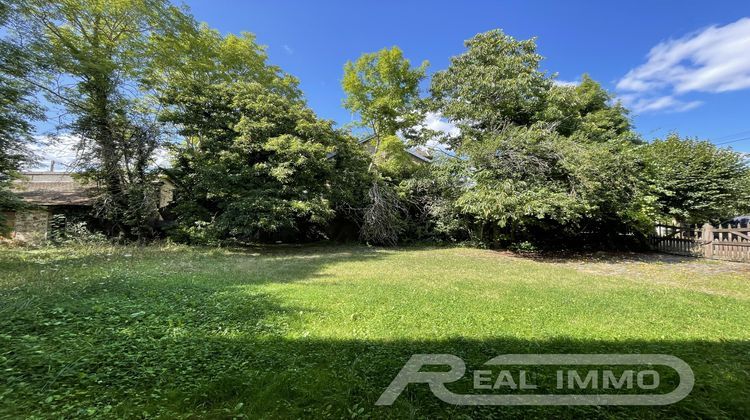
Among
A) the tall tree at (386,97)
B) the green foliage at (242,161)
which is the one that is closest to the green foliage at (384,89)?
the tall tree at (386,97)

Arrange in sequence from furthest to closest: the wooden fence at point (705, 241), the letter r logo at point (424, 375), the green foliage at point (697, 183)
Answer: the green foliage at point (697, 183)
the wooden fence at point (705, 241)
the letter r logo at point (424, 375)

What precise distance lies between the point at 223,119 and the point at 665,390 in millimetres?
13990

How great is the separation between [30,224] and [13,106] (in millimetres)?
7688

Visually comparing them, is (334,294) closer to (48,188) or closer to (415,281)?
(415,281)

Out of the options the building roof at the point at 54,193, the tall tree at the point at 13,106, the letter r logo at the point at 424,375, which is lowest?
the letter r logo at the point at 424,375

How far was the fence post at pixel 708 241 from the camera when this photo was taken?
1040cm

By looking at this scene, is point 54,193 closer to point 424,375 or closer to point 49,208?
point 49,208

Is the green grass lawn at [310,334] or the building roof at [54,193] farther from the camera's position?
the building roof at [54,193]

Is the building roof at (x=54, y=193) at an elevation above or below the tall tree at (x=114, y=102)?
below

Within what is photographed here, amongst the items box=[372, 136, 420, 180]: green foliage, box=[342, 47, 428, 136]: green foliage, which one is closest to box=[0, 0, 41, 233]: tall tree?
box=[372, 136, 420, 180]: green foliage

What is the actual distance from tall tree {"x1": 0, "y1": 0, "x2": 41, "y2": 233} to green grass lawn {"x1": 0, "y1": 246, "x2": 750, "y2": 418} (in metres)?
3.54

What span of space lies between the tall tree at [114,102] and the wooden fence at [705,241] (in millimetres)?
19552

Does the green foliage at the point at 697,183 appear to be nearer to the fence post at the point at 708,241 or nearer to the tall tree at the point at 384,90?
the fence post at the point at 708,241

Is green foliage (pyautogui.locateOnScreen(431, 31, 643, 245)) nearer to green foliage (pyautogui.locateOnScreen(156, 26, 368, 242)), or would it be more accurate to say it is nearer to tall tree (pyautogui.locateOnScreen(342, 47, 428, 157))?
tall tree (pyautogui.locateOnScreen(342, 47, 428, 157))
